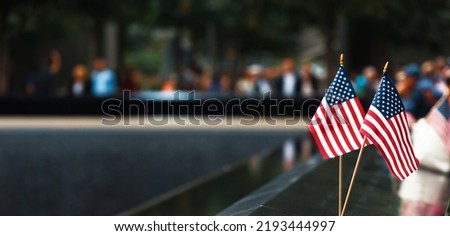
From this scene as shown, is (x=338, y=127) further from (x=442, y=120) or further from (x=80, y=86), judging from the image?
(x=80, y=86)

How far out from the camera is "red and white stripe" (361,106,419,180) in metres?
6.48

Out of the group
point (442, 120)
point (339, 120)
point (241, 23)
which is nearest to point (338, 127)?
point (339, 120)

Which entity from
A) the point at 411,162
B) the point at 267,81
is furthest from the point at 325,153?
the point at 267,81

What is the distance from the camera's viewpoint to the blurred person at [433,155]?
9828 mm

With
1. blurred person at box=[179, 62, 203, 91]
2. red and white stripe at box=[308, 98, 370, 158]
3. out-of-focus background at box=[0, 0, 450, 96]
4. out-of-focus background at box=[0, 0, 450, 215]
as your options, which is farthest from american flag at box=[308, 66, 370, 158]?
blurred person at box=[179, 62, 203, 91]

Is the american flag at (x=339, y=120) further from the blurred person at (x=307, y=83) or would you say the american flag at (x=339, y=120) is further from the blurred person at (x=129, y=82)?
the blurred person at (x=129, y=82)

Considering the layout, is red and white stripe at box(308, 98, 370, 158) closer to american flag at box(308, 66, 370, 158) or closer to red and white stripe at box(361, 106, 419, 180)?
american flag at box(308, 66, 370, 158)

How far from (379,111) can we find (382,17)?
2628 cm

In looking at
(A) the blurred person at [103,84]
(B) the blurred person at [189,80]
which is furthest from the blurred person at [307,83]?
(A) the blurred person at [103,84]

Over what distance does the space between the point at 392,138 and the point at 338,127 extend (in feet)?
1.25

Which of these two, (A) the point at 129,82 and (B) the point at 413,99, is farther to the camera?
(A) the point at 129,82

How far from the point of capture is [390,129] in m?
6.53
